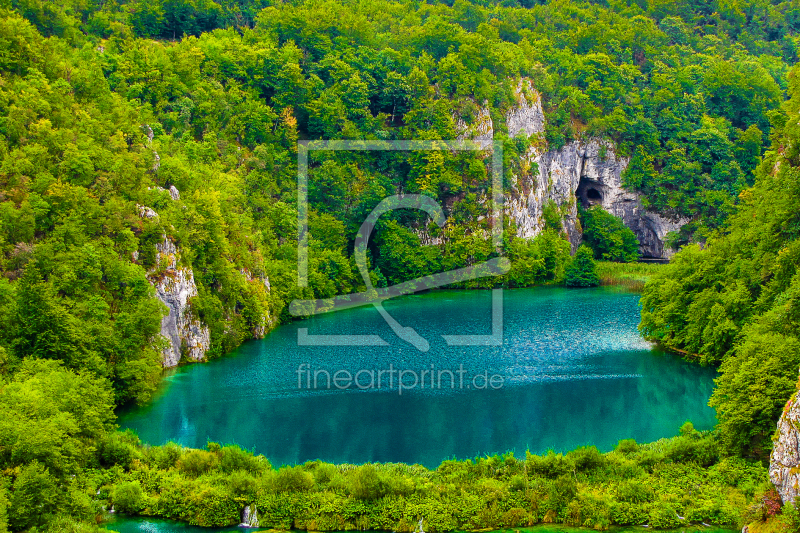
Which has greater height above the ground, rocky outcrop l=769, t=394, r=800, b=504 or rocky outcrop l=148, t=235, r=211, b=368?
rocky outcrop l=148, t=235, r=211, b=368

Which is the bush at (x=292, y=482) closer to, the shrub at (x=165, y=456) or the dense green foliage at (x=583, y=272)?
the shrub at (x=165, y=456)

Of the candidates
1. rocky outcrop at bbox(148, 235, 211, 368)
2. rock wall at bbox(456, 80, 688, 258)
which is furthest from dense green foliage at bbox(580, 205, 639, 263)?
rocky outcrop at bbox(148, 235, 211, 368)

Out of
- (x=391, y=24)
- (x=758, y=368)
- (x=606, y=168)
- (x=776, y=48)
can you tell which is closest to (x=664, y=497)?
(x=758, y=368)

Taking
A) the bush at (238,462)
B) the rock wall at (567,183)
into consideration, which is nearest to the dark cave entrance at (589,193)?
the rock wall at (567,183)

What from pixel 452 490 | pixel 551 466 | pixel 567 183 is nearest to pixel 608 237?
pixel 567 183

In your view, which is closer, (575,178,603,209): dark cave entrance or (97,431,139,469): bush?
(97,431,139,469): bush

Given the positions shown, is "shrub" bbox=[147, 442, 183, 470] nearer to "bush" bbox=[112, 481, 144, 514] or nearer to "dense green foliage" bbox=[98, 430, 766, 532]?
"dense green foliage" bbox=[98, 430, 766, 532]
